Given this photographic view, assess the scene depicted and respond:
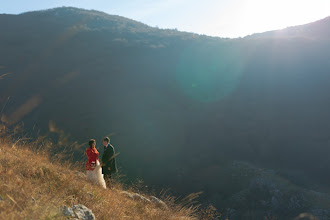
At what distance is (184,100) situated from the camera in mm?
26703

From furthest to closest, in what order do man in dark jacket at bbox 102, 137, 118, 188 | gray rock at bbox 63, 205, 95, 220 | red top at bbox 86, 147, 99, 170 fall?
man in dark jacket at bbox 102, 137, 118, 188
red top at bbox 86, 147, 99, 170
gray rock at bbox 63, 205, 95, 220

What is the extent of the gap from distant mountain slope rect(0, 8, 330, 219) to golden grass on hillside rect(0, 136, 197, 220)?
1161 cm

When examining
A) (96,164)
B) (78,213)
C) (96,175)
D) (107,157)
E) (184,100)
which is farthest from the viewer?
(184,100)

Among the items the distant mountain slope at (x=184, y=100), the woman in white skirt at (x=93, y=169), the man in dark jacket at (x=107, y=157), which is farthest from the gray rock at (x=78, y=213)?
the distant mountain slope at (x=184, y=100)

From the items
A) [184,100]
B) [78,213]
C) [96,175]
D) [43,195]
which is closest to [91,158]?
[96,175]

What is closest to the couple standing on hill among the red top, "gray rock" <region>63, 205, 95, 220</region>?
the red top

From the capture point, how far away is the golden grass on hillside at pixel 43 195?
8.41 ft

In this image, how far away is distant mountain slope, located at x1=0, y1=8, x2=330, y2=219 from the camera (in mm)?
18516

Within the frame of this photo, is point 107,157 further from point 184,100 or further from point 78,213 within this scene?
point 184,100

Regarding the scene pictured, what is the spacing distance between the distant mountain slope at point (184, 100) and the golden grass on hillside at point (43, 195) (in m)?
11.6

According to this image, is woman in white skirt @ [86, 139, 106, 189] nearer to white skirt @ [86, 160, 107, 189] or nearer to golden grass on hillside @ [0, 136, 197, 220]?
white skirt @ [86, 160, 107, 189]

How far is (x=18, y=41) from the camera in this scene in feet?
130

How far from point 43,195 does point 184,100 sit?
2401 cm

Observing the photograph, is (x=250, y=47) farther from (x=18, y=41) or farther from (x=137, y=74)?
(x=18, y=41)
